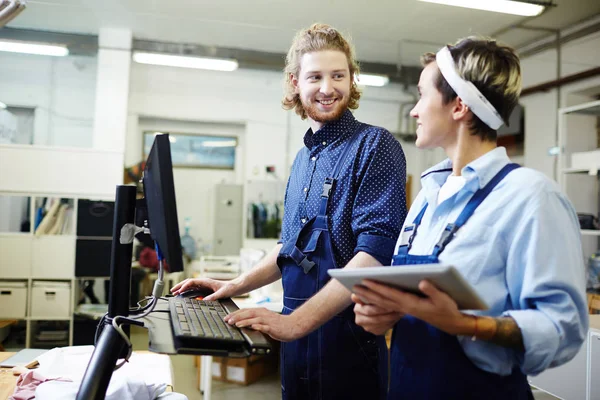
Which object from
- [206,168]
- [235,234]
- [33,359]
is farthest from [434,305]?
[206,168]

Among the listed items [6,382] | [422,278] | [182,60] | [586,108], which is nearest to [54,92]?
[182,60]

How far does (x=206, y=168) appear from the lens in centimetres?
777

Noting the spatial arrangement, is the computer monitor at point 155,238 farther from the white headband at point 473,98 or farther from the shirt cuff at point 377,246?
the white headband at point 473,98

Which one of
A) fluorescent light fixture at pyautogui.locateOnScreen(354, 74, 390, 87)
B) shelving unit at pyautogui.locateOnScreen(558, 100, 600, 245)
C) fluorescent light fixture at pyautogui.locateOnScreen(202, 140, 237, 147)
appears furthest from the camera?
fluorescent light fixture at pyautogui.locateOnScreen(202, 140, 237, 147)

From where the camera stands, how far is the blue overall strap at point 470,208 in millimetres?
1020

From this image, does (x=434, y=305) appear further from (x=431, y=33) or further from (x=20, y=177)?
(x=431, y=33)

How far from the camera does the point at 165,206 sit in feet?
3.04

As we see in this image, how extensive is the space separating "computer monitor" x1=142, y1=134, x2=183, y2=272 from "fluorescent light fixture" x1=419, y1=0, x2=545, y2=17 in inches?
163

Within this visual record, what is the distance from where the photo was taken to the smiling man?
131cm

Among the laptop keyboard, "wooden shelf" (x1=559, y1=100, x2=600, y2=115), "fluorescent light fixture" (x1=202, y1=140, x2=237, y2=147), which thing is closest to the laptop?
the laptop keyboard

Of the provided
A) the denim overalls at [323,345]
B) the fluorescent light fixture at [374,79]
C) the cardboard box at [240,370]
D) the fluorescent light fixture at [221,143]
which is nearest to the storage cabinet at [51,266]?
the cardboard box at [240,370]

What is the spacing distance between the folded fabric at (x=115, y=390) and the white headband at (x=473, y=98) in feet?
3.47

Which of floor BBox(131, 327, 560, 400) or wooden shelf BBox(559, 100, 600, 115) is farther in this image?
wooden shelf BBox(559, 100, 600, 115)

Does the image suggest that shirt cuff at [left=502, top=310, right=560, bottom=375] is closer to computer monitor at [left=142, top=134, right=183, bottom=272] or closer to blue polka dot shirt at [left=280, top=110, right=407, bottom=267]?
blue polka dot shirt at [left=280, top=110, right=407, bottom=267]
